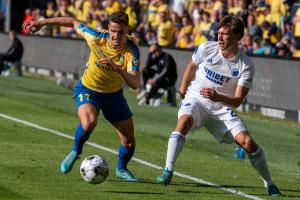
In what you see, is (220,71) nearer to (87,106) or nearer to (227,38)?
(227,38)

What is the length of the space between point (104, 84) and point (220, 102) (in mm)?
1568

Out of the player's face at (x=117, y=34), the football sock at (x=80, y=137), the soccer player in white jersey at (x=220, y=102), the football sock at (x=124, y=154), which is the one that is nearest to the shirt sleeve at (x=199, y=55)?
the soccer player in white jersey at (x=220, y=102)

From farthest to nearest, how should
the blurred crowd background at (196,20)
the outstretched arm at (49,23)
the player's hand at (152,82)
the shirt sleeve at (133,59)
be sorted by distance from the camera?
the blurred crowd background at (196,20) → the player's hand at (152,82) → the outstretched arm at (49,23) → the shirt sleeve at (133,59)

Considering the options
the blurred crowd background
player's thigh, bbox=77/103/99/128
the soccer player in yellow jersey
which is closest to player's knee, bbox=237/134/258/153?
the soccer player in yellow jersey

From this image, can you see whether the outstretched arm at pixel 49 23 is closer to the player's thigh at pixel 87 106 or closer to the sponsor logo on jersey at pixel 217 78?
the player's thigh at pixel 87 106

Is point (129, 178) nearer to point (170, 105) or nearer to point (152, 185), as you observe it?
point (152, 185)

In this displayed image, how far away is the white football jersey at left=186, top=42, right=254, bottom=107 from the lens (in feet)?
38.3

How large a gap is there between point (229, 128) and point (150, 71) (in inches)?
597

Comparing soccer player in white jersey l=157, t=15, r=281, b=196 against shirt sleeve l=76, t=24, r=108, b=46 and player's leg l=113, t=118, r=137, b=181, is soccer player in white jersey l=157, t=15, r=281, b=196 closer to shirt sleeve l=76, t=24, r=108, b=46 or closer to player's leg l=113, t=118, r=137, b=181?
player's leg l=113, t=118, r=137, b=181

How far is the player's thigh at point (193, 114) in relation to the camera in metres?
11.7

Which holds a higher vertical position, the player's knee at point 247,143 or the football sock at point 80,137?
the player's knee at point 247,143

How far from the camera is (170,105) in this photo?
85.5 feet

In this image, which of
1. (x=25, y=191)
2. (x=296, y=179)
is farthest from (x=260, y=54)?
(x=25, y=191)

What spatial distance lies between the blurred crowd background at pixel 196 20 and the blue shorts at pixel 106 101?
11663 millimetres
